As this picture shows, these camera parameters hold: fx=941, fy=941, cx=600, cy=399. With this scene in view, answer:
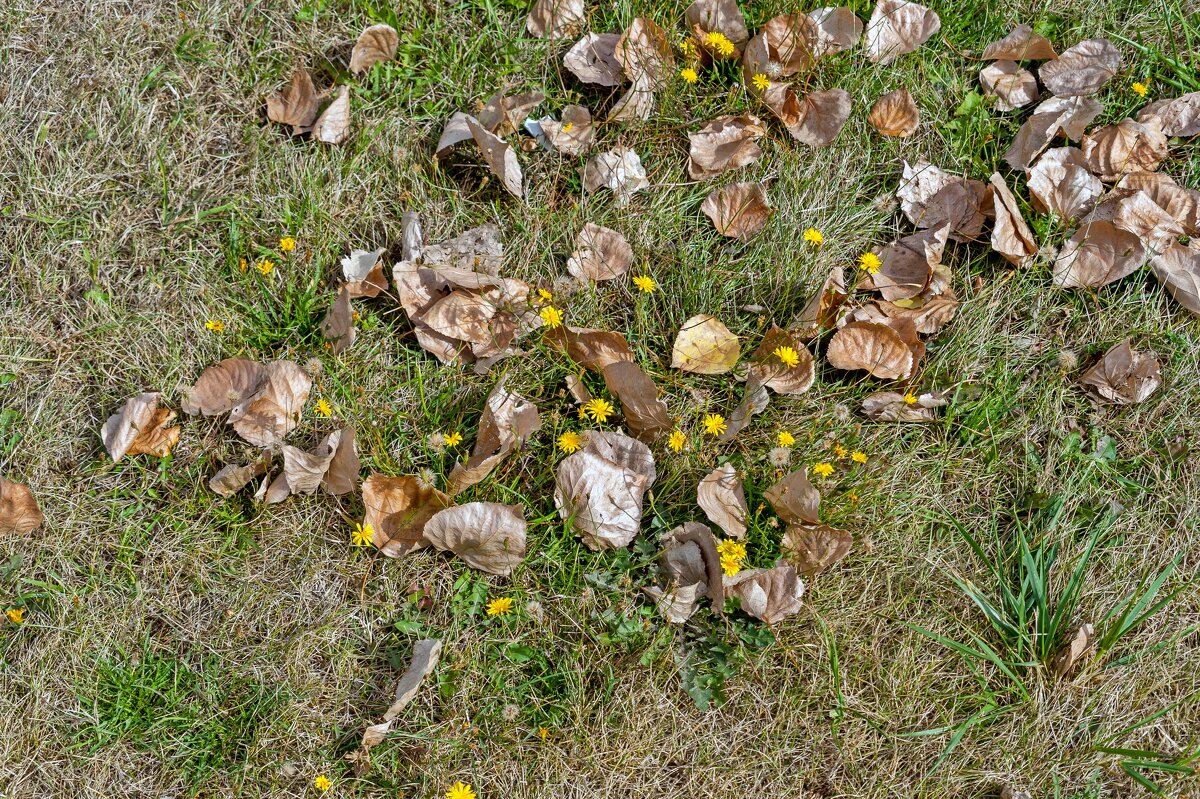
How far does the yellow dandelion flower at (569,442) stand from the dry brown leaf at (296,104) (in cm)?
113

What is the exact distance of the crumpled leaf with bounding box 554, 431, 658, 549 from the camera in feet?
6.74

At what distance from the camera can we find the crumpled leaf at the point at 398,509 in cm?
205

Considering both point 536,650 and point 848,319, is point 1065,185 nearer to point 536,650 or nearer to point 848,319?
point 848,319

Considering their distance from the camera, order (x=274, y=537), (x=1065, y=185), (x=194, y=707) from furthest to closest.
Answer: (x=1065, y=185) < (x=274, y=537) < (x=194, y=707)

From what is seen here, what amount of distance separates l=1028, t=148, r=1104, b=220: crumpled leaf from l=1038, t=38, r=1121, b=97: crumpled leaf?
0.28 m

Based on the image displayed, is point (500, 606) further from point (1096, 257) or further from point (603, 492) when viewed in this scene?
point (1096, 257)

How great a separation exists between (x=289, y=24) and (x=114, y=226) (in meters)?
0.73

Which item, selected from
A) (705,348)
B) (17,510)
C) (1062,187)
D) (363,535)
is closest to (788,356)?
(705,348)

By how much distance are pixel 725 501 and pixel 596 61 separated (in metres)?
1.27

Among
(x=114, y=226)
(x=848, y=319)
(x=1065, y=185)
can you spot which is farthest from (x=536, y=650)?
(x=1065, y=185)

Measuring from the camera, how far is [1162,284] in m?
2.39

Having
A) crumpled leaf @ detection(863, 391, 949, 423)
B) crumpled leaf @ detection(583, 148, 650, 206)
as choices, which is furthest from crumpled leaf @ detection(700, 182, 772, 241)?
crumpled leaf @ detection(863, 391, 949, 423)

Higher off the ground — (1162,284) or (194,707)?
(1162,284)

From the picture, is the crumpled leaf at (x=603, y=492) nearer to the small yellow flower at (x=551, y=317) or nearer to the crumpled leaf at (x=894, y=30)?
the small yellow flower at (x=551, y=317)
